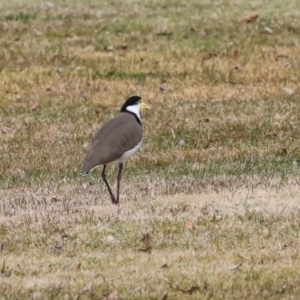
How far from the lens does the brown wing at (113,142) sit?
31.5ft

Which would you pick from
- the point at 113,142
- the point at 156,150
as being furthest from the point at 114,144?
the point at 156,150

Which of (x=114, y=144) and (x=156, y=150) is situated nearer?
(x=114, y=144)

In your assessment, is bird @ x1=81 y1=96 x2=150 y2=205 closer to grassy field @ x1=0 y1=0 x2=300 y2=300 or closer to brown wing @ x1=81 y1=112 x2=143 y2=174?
brown wing @ x1=81 y1=112 x2=143 y2=174

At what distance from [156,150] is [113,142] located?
371 cm

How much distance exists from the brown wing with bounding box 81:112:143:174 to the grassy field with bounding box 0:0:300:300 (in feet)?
1.48

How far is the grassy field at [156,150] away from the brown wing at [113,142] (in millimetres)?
453

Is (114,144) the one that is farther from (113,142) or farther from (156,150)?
(156,150)

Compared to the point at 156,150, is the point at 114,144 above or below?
above

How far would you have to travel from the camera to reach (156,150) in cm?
1338

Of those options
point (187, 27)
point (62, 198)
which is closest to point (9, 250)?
point (62, 198)

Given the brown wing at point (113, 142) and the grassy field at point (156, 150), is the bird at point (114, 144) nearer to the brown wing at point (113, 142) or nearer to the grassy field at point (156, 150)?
the brown wing at point (113, 142)

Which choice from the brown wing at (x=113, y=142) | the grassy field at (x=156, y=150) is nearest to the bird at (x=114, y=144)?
the brown wing at (x=113, y=142)

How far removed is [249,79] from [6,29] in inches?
254

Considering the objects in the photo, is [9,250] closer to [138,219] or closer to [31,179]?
[138,219]
